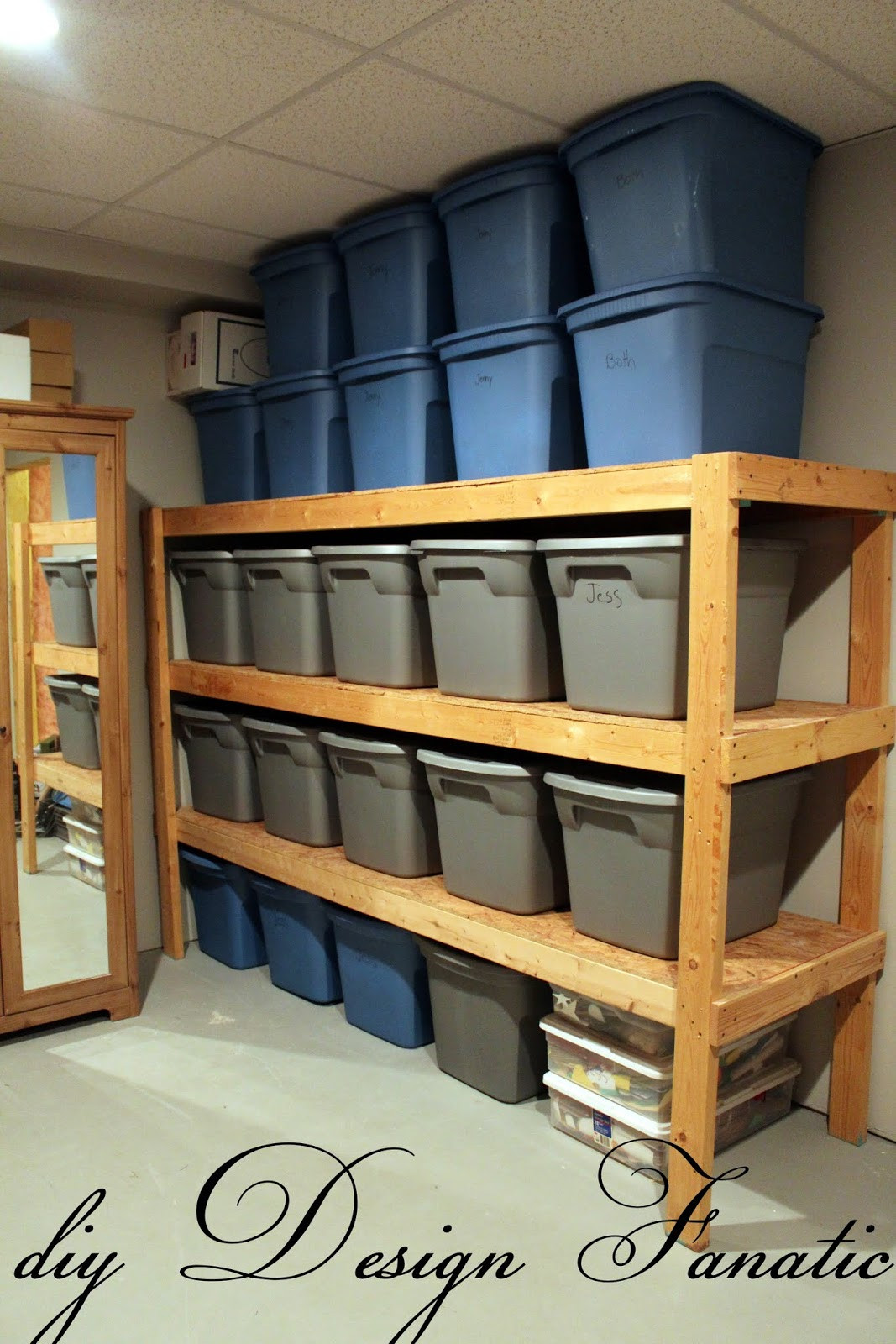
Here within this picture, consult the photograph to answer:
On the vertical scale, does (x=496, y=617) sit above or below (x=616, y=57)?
below

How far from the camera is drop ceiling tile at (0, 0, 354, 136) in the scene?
207 cm

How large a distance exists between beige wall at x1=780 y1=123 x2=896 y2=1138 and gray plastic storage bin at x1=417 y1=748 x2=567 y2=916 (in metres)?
0.69

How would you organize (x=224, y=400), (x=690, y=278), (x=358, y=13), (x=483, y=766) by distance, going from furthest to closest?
(x=224, y=400) → (x=483, y=766) → (x=690, y=278) → (x=358, y=13)

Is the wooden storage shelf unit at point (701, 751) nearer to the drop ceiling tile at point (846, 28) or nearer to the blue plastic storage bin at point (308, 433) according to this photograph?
the blue plastic storage bin at point (308, 433)

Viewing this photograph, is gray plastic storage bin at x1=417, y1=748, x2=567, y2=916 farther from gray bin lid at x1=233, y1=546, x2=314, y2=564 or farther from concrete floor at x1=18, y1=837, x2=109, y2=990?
concrete floor at x1=18, y1=837, x2=109, y2=990

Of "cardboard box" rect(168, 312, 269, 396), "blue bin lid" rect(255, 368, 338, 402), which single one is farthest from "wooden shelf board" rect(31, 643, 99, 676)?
"cardboard box" rect(168, 312, 269, 396)

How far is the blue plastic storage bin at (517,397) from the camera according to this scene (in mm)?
2734

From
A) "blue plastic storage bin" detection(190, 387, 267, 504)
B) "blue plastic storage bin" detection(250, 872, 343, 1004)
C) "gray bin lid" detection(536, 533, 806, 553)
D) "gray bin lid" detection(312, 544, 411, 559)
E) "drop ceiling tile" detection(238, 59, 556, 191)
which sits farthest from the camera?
"blue plastic storage bin" detection(190, 387, 267, 504)

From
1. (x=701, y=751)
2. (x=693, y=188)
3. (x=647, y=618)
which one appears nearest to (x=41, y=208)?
(x=693, y=188)

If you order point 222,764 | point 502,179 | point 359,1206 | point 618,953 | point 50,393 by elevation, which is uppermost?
point 502,179

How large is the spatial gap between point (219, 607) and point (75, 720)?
0.67 meters

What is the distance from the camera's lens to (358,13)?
2051 millimetres

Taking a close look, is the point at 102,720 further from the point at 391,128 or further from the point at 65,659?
the point at 391,128

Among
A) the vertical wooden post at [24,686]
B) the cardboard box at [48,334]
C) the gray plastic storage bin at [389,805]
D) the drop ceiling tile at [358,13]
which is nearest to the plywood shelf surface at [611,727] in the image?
the gray plastic storage bin at [389,805]
